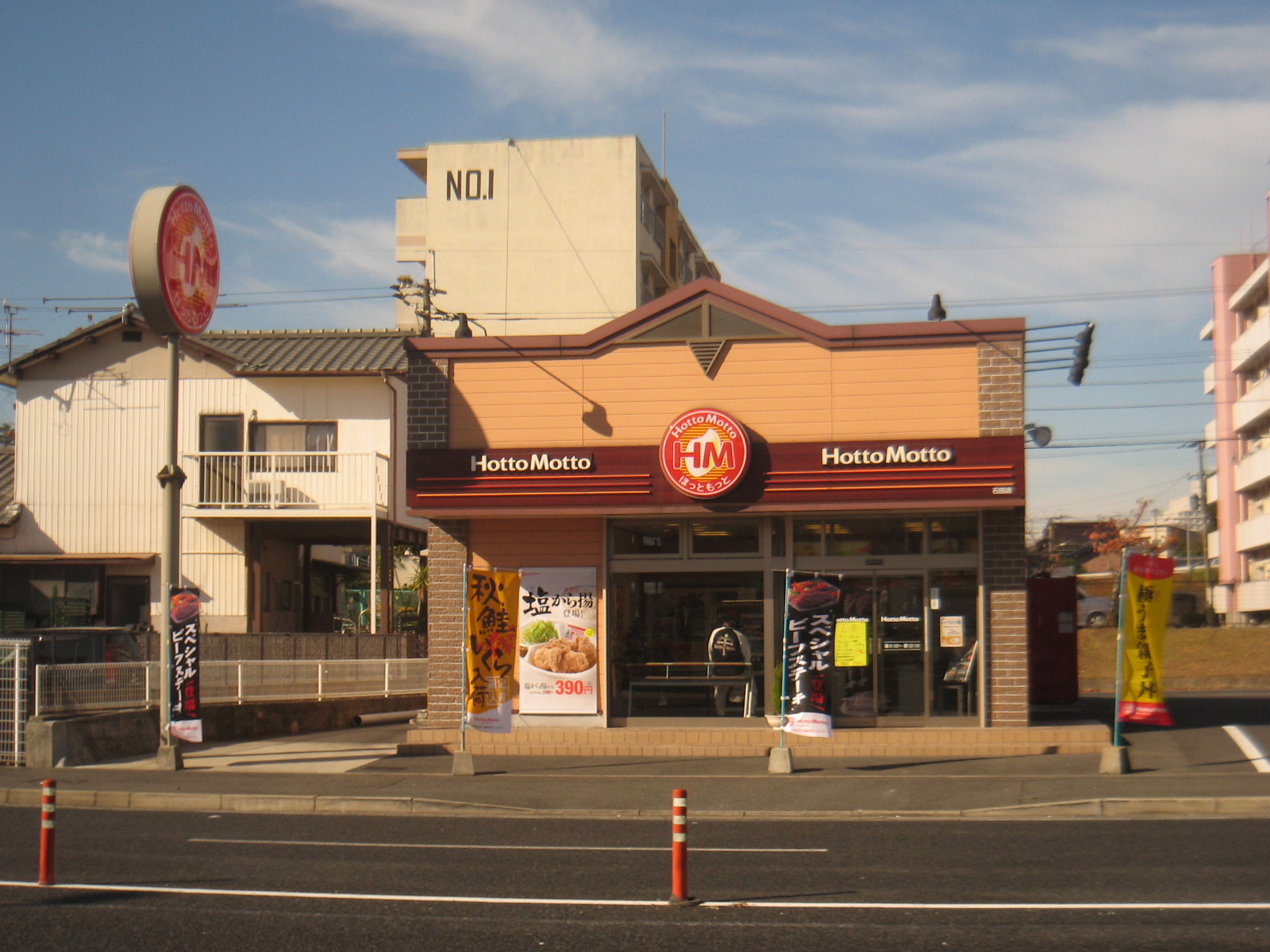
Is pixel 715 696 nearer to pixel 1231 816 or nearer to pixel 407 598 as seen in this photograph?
pixel 1231 816

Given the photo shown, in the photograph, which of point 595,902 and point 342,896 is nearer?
point 595,902

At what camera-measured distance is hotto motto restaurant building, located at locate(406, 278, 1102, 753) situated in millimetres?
17906

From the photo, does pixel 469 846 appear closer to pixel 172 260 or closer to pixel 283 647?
pixel 172 260

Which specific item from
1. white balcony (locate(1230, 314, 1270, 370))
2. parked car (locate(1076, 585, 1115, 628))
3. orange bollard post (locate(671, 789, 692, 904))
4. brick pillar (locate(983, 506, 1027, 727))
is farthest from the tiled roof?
white balcony (locate(1230, 314, 1270, 370))

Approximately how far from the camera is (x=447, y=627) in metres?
Result: 18.9

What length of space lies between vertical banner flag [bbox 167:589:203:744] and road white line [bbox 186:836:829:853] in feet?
17.7

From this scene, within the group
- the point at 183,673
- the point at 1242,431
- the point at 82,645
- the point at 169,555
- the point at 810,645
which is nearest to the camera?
the point at 810,645

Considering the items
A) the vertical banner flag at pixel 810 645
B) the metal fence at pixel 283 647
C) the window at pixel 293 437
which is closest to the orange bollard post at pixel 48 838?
the vertical banner flag at pixel 810 645

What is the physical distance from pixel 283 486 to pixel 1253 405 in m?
41.7

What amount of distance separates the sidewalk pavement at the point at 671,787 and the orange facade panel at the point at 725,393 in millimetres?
4848

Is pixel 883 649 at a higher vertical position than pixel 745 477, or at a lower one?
lower

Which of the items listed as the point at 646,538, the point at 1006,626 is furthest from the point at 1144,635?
the point at 646,538

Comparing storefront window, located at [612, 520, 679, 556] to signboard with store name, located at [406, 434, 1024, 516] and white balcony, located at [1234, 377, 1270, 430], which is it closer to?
signboard with store name, located at [406, 434, 1024, 516]

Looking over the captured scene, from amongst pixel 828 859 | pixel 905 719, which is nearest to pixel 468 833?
pixel 828 859
